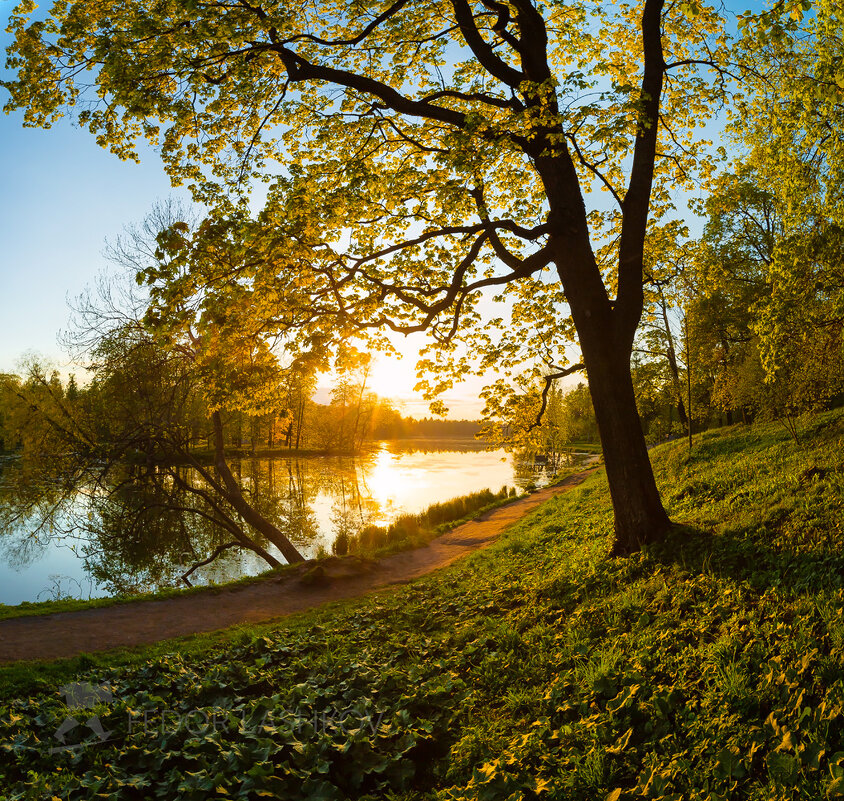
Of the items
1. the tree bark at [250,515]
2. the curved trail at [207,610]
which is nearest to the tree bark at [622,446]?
the curved trail at [207,610]

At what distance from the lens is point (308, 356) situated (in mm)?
9375

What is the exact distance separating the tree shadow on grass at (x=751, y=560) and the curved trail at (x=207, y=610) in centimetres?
802

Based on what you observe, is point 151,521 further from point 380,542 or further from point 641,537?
point 641,537

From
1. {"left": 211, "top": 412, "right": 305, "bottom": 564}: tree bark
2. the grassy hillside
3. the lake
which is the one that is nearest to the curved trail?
the grassy hillside

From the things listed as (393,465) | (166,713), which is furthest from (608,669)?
(393,465)

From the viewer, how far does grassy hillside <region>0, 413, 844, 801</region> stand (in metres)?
3.44

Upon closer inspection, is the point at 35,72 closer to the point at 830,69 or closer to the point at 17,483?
the point at 830,69

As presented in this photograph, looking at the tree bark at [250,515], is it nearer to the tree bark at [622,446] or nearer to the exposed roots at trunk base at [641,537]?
the exposed roots at trunk base at [641,537]

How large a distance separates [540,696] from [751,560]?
9.93ft

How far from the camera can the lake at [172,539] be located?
17188mm

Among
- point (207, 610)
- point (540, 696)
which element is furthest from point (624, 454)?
point (207, 610)

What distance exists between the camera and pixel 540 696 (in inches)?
183

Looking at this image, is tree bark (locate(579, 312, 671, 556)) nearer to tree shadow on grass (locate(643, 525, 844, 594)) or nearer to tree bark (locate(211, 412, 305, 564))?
tree shadow on grass (locate(643, 525, 844, 594))

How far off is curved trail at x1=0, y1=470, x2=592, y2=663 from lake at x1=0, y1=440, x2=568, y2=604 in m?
4.62
